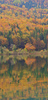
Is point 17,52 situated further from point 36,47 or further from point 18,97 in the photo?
point 18,97

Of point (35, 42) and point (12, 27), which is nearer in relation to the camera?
point (35, 42)

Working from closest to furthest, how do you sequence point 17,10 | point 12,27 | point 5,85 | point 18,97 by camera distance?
point 18,97 → point 5,85 → point 12,27 → point 17,10

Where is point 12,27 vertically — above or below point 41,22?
below

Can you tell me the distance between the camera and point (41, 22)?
111625 millimetres

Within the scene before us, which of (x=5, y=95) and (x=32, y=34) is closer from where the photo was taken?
(x=5, y=95)

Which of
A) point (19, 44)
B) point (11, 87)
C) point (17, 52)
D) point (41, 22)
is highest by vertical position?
point (41, 22)

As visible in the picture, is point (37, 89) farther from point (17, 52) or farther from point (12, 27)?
point (12, 27)

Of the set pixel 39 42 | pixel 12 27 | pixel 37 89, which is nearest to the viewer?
pixel 37 89

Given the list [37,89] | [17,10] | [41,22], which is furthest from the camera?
[17,10]

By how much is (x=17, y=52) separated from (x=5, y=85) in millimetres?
58844

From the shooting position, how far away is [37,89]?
13.6 meters

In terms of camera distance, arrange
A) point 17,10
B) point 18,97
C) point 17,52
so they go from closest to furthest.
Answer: point 18,97, point 17,52, point 17,10

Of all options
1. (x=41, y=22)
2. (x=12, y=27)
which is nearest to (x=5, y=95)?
(x=12, y=27)

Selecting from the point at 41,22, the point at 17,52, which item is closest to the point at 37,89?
the point at 17,52
